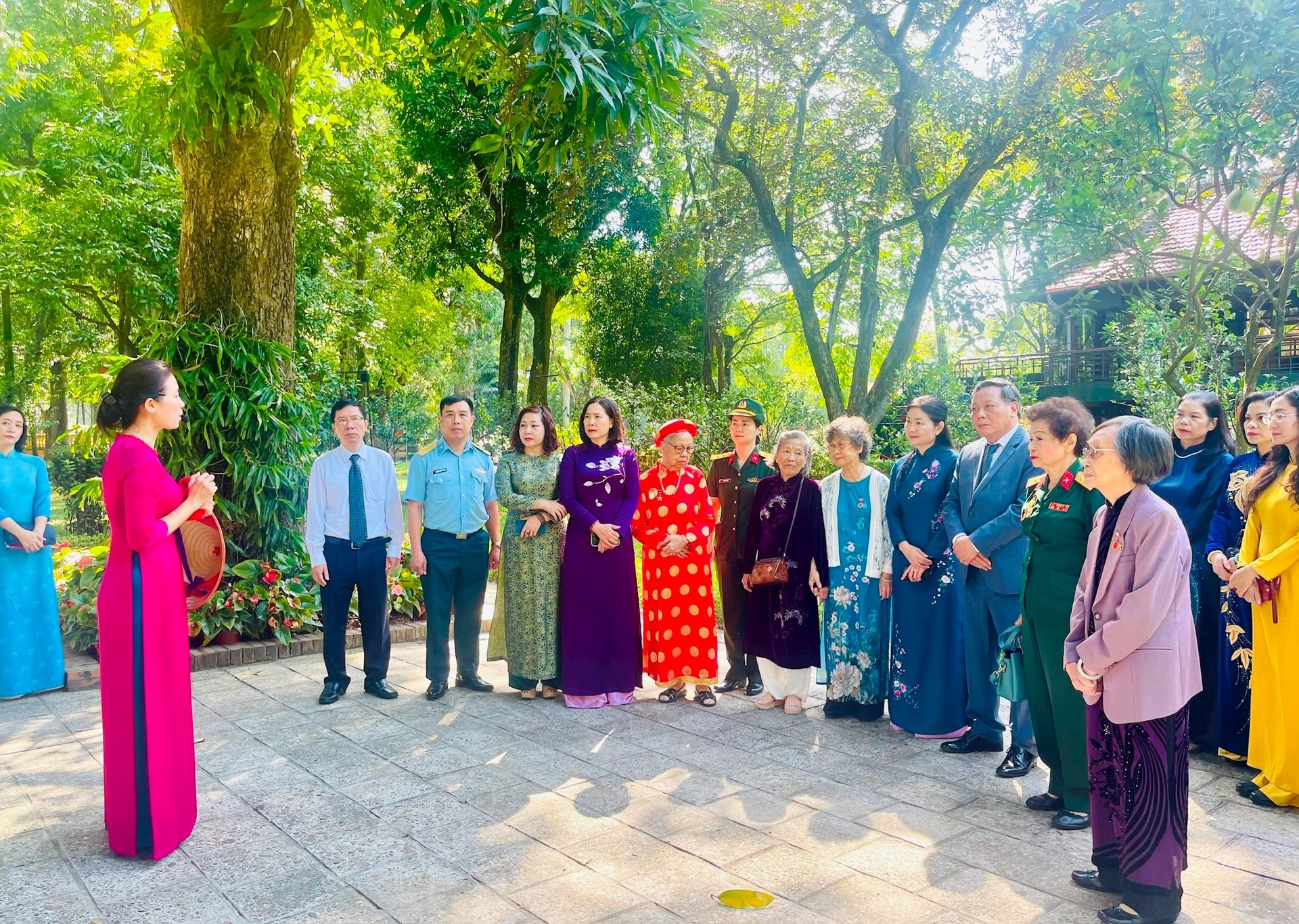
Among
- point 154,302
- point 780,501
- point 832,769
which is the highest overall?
point 154,302

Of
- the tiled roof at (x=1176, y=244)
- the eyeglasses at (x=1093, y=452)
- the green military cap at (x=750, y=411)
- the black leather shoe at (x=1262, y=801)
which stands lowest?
the black leather shoe at (x=1262, y=801)

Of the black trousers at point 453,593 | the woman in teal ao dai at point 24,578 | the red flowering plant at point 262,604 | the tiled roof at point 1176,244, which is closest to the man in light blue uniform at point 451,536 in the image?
the black trousers at point 453,593

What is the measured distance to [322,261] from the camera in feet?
54.6

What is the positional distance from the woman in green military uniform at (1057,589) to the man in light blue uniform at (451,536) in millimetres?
3258

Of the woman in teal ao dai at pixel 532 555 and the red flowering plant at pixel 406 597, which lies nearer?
the woman in teal ao dai at pixel 532 555

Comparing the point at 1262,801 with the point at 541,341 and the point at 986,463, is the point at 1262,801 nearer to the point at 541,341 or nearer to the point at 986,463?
the point at 986,463

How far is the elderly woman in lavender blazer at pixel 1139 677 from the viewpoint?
299cm

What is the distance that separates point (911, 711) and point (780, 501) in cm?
136

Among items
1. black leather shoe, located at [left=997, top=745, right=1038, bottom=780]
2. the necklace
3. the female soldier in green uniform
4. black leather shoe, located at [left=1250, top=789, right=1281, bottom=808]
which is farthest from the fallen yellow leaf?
the necklace

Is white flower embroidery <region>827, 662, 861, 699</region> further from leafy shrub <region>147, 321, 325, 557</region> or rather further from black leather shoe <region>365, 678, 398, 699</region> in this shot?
leafy shrub <region>147, 321, 325, 557</region>

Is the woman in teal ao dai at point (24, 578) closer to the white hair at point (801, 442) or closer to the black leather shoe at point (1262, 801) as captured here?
the white hair at point (801, 442)

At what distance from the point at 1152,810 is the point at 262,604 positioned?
19.4 feet

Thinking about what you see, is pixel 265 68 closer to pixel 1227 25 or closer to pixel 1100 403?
pixel 1227 25

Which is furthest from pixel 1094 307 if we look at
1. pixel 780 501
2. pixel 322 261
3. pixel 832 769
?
pixel 832 769
